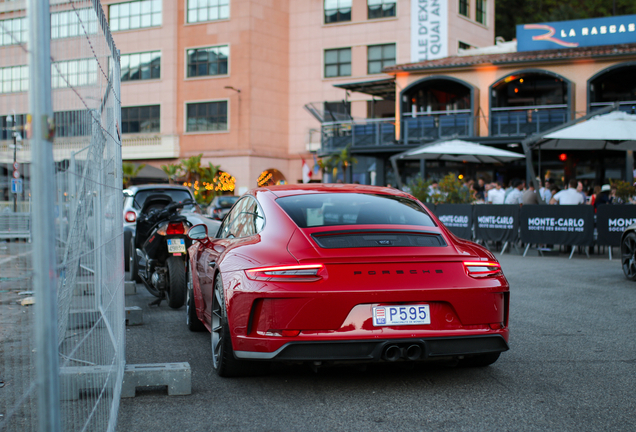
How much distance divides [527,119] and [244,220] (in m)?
25.8

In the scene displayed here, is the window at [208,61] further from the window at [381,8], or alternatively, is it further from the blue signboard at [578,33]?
the blue signboard at [578,33]

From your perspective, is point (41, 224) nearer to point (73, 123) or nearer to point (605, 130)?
point (73, 123)

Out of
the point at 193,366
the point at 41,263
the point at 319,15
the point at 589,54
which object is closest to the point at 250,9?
the point at 319,15

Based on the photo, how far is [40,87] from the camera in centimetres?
212

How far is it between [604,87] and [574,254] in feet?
54.8

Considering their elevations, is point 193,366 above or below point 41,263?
below

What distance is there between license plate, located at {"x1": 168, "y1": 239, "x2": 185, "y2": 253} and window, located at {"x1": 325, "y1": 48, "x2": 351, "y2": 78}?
38.4 meters

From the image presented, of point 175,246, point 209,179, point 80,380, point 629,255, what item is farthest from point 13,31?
point 209,179

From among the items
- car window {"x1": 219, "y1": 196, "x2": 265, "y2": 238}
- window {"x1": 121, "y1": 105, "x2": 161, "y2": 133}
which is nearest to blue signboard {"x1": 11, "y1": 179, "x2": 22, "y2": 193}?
car window {"x1": 219, "y1": 196, "x2": 265, "y2": 238}

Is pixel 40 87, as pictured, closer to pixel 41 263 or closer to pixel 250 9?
pixel 41 263

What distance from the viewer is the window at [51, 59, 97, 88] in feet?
7.98

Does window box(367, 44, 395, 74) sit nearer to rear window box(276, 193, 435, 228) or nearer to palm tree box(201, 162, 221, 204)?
palm tree box(201, 162, 221, 204)

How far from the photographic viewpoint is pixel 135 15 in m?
48.9

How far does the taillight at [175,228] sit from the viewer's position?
834 centimetres
